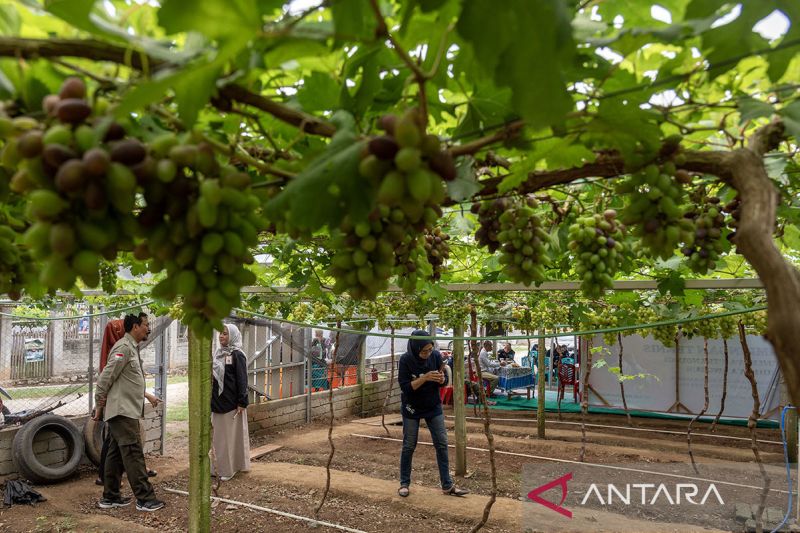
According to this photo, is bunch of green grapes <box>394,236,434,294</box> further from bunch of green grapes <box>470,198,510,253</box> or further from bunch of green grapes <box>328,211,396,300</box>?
bunch of green grapes <box>328,211,396,300</box>

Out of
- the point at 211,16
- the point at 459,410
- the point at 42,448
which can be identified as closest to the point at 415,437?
the point at 459,410

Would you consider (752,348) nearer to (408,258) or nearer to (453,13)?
(408,258)

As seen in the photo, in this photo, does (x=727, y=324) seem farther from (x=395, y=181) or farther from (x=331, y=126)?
(x=395, y=181)

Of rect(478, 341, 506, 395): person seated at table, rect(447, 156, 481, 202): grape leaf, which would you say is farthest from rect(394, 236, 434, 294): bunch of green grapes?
rect(478, 341, 506, 395): person seated at table

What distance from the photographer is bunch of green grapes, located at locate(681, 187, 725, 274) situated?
1.91m

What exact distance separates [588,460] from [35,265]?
8.94m

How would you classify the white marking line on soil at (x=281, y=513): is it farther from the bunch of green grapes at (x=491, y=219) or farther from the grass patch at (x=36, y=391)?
the grass patch at (x=36, y=391)

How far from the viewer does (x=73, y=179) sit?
2.62ft

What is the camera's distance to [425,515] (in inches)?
253

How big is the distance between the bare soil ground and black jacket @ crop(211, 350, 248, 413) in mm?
954

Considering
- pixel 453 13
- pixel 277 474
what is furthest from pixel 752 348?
pixel 453 13

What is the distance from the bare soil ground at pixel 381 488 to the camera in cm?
605

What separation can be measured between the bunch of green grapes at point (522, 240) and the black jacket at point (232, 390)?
6016mm

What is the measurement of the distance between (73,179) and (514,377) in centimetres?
1587
